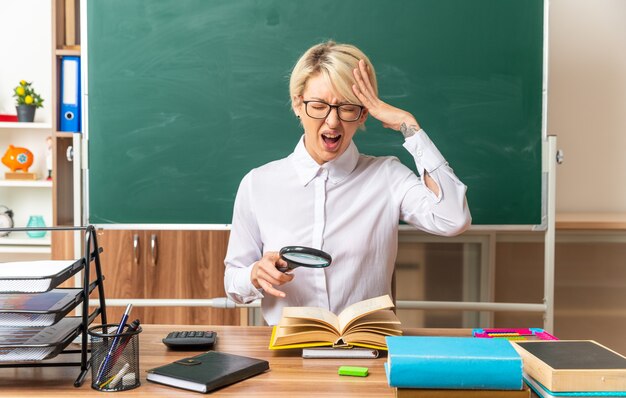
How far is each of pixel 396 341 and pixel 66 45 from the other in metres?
2.32

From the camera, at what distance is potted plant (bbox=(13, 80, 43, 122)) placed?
3.49m

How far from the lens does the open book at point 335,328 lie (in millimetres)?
1427

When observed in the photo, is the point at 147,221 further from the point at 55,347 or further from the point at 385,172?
the point at 55,347

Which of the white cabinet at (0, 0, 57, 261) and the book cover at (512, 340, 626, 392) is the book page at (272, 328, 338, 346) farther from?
the white cabinet at (0, 0, 57, 261)

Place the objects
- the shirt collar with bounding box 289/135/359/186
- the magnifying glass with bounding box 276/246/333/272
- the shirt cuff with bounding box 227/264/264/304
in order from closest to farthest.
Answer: the magnifying glass with bounding box 276/246/333/272 → the shirt cuff with bounding box 227/264/264/304 → the shirt collar with bounding box 289/135/359/186

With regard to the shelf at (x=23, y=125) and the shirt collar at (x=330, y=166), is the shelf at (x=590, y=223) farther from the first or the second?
the shelf at (x=23, y=125)

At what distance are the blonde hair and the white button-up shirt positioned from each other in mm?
191

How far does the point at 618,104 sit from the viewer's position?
316 cm

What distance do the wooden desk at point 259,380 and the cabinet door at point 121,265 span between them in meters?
1.25

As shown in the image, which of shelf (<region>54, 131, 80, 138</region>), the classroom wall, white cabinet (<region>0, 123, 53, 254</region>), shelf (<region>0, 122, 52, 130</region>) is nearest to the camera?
shelf (<region>54, 131, 80, 138</region>)

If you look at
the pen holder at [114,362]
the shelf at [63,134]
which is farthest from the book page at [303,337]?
the shelf at [63,134]

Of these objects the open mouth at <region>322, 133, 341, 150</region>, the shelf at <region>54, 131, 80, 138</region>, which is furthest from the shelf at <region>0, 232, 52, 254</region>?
the open mouth at <region>322, 133, 341, 150</region>

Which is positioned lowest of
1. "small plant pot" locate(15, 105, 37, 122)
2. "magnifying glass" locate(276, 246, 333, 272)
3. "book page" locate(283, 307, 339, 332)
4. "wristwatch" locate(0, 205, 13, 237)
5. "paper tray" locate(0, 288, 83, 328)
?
"book page" locate(283, 307, 339, 332)

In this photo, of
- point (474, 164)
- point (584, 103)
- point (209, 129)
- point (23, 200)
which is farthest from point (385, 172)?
point (23, 200)
